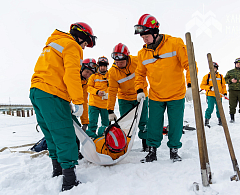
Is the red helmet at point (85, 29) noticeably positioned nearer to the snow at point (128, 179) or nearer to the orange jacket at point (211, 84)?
the snow at point (128, 179)

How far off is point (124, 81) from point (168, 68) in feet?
3.77

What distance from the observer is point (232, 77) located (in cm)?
612

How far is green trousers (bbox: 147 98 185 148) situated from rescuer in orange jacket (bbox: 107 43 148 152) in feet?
2.45

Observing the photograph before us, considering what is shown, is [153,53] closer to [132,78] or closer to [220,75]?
[132,78]

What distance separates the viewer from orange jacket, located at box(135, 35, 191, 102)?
2379 mm

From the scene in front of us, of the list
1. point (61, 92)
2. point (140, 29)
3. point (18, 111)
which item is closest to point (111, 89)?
point (140, 29)

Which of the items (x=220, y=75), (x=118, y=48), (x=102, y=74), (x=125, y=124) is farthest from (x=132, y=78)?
(x=220, y=75)

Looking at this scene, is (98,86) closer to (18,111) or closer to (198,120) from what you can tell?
(198,120)

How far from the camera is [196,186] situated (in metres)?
1.42

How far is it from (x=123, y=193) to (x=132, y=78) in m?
2.23

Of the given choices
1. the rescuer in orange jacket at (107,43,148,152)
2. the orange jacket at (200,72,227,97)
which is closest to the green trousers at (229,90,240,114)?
the orange jacket at (200,72,227,97)

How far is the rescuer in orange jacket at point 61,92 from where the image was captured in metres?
1.72

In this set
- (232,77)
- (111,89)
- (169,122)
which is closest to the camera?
(169,122)

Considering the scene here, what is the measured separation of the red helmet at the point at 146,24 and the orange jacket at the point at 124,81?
937 millimetres
